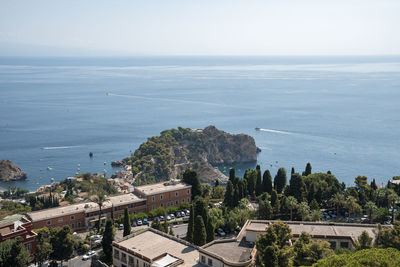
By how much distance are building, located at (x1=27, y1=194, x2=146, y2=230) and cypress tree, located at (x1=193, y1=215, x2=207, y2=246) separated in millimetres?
14842

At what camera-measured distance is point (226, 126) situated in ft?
416

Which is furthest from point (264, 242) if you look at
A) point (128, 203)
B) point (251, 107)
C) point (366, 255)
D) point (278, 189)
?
point (251, 107)

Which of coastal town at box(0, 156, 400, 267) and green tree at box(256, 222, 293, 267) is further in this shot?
coastal town at box(0, 156, 400, 267)

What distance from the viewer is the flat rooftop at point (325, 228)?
30.5 metres

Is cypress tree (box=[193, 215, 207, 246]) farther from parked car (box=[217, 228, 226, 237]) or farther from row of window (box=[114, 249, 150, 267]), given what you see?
parked car (box=[217, 228, 226, 237])

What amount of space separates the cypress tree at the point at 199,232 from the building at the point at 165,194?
1603cm

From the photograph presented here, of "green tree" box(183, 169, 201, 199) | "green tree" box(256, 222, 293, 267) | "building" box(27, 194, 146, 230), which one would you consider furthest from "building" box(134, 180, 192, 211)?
"green tree" box(256, 222, 293, 267)

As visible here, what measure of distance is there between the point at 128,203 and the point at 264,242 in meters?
24.9

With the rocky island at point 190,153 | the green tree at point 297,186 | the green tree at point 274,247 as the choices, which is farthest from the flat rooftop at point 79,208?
the rocky island at point 190,153

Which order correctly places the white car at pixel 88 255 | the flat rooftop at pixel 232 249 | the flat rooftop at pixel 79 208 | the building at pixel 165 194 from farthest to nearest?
the building at pixel 165 194 → the flat rooftop at pixel 79 208 → the white car at pixel 88 255 → the flat rooftop at pixel 232 249

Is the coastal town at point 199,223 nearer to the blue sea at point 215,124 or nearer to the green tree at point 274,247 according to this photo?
the green tree at point 274,247

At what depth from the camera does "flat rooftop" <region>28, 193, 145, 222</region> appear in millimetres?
40844

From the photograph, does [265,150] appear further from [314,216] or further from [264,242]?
[264,242]

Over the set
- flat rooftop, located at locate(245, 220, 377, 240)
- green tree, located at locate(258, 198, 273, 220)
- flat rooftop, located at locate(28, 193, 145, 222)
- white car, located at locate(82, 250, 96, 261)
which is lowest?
white car, located at locate(82, 250, 96, 261)
